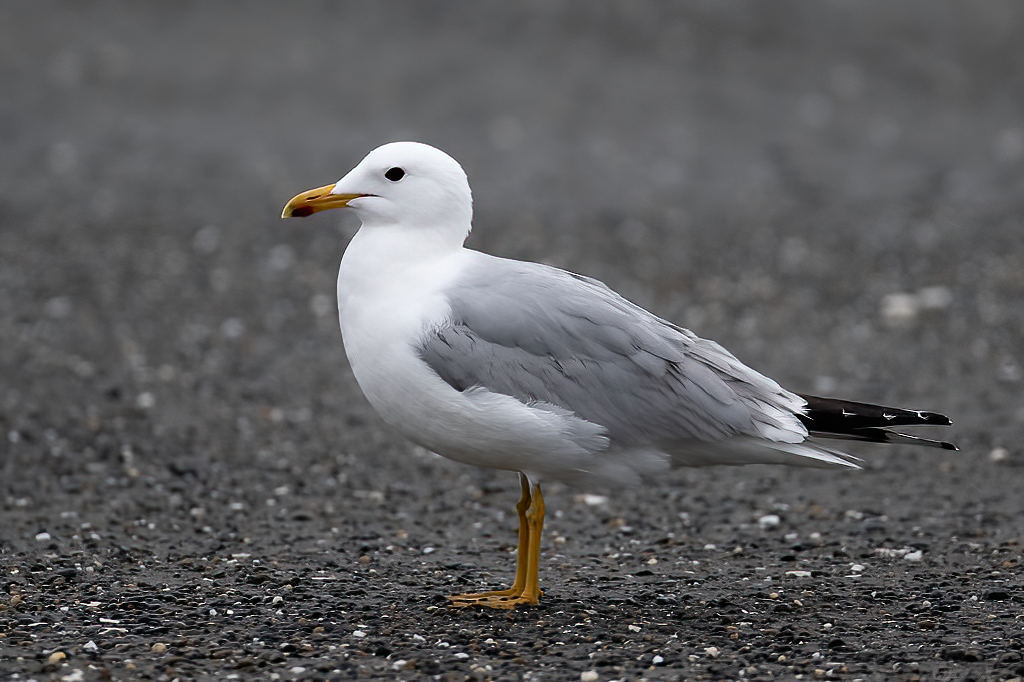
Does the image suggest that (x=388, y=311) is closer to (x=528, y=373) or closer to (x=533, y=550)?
(x=528, y=373)

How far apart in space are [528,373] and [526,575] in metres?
0.84

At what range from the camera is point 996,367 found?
816 centimetres

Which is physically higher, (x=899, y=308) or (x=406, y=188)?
(x=899, y=308)

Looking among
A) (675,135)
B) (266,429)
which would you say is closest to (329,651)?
(266,429)

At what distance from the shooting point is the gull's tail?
4566 mm

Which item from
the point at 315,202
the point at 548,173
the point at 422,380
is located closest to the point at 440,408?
the point at 422,380

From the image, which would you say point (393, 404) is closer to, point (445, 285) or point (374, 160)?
point (445, 285)

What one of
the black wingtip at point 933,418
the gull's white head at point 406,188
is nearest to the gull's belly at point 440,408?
the gull's white head at point 406,188

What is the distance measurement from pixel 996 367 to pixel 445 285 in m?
4.82

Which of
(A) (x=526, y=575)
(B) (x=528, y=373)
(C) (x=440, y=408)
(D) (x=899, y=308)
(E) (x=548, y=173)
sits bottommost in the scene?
(A) (x=526, y=575)

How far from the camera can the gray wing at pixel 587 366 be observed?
15.1ft

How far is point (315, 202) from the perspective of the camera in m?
4.91

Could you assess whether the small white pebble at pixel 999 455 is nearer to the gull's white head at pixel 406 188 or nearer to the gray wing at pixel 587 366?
the gray wing at pixel 587 366

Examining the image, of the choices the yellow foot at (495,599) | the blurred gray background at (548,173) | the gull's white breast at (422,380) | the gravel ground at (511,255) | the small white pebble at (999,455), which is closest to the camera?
the gull's white breast at (422,380)
